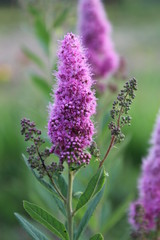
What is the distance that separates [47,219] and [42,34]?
5.98 feet

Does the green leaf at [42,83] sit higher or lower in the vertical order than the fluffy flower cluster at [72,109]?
higher

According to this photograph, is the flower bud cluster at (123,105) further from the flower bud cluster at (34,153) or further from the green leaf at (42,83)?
the green leaf at (42,83)

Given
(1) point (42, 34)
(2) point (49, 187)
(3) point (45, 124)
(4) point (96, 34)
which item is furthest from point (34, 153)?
(3) point (45, 124)

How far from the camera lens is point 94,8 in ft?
10.4

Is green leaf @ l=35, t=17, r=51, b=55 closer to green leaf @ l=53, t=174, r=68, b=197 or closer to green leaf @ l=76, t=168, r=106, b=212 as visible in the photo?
green leaf @ l=53, t=174, r=68, b=197

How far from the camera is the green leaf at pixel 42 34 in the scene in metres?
→ 2.99

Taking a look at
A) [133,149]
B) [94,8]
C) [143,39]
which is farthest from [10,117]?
[143,39]

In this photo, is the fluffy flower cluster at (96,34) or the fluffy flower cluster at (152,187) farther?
the fluffy flower cluster at (96,34)

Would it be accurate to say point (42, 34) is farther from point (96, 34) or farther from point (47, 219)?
point (47, 219)

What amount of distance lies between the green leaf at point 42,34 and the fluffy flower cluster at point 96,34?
24cm

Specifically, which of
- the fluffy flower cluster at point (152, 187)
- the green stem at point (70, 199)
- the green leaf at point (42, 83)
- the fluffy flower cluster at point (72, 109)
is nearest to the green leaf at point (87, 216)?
the green stem at point (70, 199)

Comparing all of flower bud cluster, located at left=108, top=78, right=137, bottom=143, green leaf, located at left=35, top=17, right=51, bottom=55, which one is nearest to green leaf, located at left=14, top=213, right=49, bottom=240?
flower bud cluster, located at left=108, top=78, right=137, bottom=143

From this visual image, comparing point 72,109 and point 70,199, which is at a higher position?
point 72,109

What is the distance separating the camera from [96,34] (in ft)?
10.4
